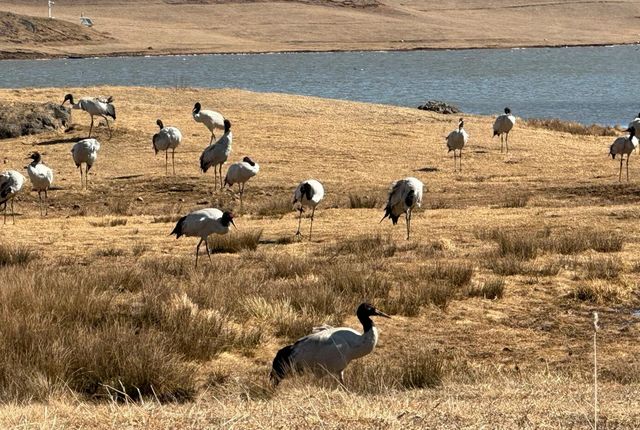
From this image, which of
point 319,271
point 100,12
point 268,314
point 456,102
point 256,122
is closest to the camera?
point 268,314

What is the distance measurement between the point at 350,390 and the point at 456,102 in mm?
54283

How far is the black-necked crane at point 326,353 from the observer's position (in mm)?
9656

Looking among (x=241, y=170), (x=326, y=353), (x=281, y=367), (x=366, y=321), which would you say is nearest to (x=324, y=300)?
(x=366, y=321)

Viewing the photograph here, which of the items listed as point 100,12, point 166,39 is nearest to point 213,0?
point 100,12

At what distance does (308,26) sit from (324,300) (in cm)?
14774

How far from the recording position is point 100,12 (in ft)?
545

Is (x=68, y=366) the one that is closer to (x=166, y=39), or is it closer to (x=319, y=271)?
(x=319, y=271)

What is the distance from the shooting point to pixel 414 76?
288ft

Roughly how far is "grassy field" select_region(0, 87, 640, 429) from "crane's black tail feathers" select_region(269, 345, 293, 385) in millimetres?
272

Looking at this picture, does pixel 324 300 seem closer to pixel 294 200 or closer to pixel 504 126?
pixel 294 200

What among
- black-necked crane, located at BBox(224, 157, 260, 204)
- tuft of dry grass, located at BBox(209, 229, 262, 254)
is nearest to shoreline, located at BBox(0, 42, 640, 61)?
black-necked crane, located at BBox(224, 157, 260, 204)

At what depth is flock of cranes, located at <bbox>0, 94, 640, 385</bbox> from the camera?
972 centimetres

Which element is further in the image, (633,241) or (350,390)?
(633,241)

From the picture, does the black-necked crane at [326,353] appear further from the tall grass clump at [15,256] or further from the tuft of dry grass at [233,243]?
the tuft of dry grass at [233,243]
